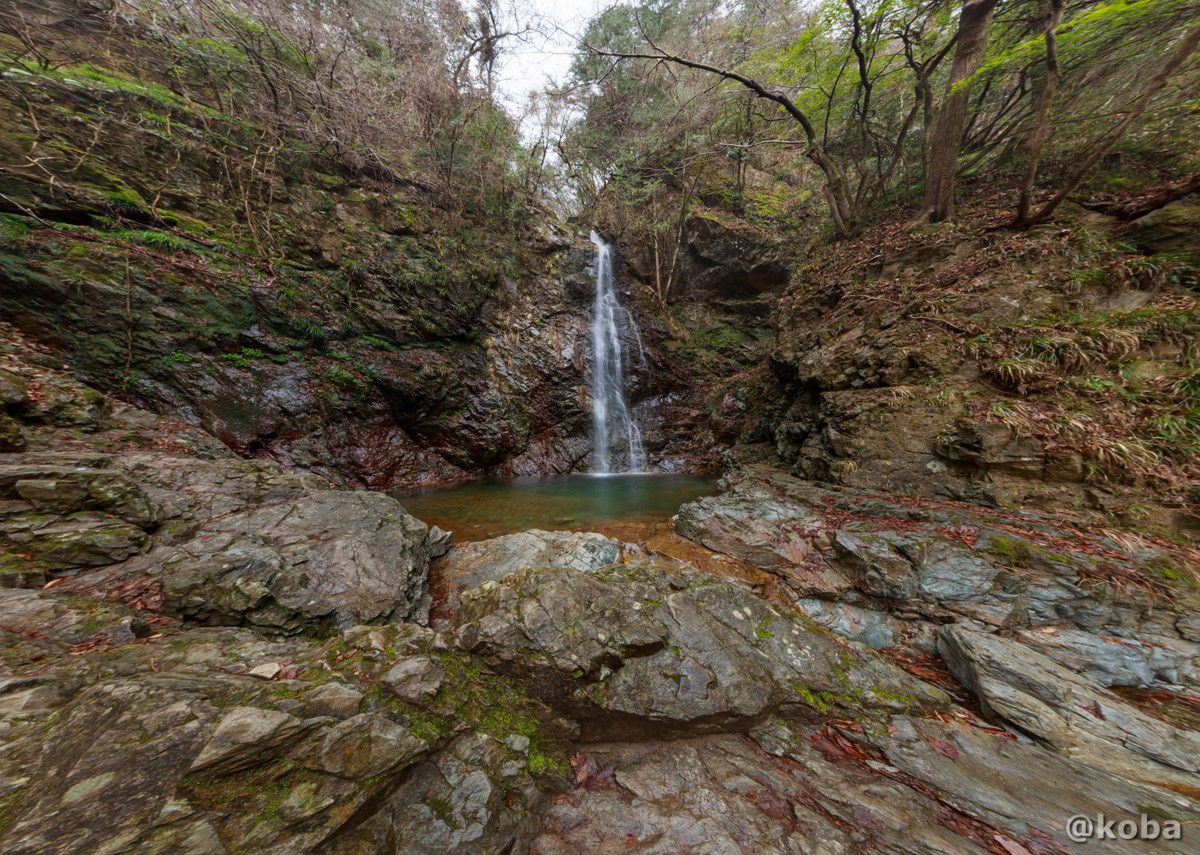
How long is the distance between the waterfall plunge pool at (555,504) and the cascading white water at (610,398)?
1.71 m

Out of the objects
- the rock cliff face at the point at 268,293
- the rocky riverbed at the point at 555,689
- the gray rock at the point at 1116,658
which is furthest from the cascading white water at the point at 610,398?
the gray rock at the point at 1116,658

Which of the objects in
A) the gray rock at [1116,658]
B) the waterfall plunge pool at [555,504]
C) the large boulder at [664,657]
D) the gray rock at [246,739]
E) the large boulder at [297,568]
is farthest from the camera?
the waterfall plunge pool at [555,504]

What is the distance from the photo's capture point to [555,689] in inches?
77.8

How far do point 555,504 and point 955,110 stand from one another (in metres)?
9.98

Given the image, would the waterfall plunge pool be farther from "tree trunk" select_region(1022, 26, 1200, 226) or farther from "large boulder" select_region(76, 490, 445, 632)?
"tree trunk" select_region(1022, 26, 1200, 226)

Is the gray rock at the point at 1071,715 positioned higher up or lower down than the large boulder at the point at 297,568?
lower down

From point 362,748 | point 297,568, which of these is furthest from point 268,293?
point 362,748

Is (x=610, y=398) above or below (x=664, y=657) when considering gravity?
above

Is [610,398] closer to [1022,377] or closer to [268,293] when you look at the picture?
[268,293]

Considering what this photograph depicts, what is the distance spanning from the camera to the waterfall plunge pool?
18.3ft

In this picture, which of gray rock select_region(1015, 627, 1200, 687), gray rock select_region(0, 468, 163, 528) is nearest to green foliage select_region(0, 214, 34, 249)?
gray rock select_region(0, 468, 163, 528)

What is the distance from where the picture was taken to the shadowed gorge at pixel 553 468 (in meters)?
1.47

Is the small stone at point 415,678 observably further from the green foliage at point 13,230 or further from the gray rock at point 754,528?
the green foliage at point 13,230

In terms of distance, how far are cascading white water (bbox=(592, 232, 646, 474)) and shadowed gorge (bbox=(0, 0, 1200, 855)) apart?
16 centimetres
